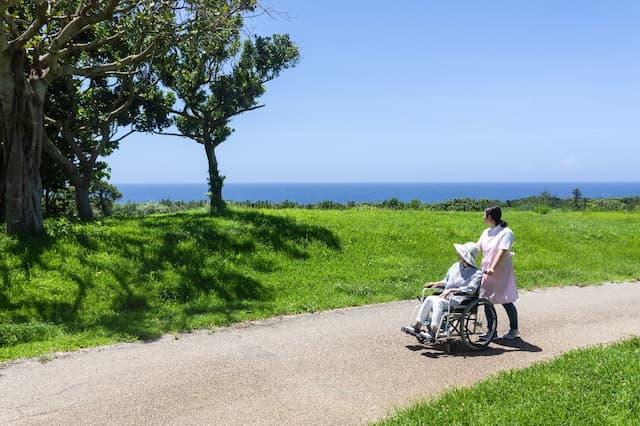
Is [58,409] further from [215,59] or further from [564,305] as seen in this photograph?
[215,59]

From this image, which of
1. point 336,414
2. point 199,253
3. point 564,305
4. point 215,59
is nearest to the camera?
point 336,414

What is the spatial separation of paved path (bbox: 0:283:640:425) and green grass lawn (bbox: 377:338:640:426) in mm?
504

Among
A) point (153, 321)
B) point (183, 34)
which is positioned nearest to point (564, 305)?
point (153, 321)

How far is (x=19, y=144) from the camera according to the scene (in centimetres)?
1295

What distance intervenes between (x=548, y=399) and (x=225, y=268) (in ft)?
28.0

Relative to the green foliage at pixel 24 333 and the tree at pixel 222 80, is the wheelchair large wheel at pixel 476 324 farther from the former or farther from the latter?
the tree at pixel 222 80

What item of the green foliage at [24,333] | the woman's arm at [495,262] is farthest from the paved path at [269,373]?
the green foliage at [24,333]

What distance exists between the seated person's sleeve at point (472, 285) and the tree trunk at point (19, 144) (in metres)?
10.4

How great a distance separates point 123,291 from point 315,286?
408 centimetres

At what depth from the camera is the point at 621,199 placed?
132ft

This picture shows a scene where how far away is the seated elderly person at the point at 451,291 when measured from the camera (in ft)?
24.8

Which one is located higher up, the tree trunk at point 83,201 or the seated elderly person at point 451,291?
the tree trunk at point 83,201

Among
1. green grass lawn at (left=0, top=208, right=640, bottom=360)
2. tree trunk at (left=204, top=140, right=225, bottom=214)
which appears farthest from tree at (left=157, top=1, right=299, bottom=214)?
green grass lawn at (left=0, top=208, right=640, bottom=360)

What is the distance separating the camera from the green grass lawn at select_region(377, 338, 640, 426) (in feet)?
16.6
